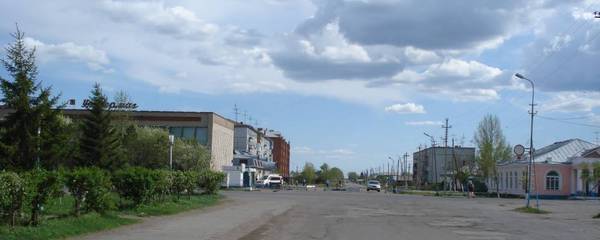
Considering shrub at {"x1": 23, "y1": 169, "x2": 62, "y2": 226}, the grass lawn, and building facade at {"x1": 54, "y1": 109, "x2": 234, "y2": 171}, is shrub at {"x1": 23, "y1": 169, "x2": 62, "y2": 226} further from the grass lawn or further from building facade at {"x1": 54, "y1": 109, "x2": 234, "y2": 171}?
building facade at {"x1": 54, "y1": 109, "x2": 234, "y2": 171}

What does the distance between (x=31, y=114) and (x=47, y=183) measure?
35.8 feet

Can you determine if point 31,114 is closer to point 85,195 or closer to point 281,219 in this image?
point 85,195

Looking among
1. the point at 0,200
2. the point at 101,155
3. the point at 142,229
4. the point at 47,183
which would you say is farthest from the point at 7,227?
the point at 101,155

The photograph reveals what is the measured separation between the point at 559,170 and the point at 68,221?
238ft

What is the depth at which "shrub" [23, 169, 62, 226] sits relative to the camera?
15.8 m

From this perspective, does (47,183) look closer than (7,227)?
No

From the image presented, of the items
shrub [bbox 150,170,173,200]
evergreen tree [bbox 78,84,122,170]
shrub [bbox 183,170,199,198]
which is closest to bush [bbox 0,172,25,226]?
shrub [bbox 150,170,173,200]

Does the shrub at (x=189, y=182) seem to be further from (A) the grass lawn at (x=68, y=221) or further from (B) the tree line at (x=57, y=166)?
(A) the grass lawn at (x=68, y=221)

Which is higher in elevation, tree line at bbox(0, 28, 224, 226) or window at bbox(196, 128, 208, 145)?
window at bbox(196, 128, 208, 145)

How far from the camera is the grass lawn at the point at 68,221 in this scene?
14836 millimetres

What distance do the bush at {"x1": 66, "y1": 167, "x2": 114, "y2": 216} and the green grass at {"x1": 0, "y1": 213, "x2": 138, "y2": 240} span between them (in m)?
0.35

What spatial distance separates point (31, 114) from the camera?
26.4 m

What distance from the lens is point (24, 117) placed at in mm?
26531

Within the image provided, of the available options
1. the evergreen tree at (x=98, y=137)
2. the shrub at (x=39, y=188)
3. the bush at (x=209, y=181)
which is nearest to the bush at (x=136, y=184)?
the shrub at (x=39, y=188)
